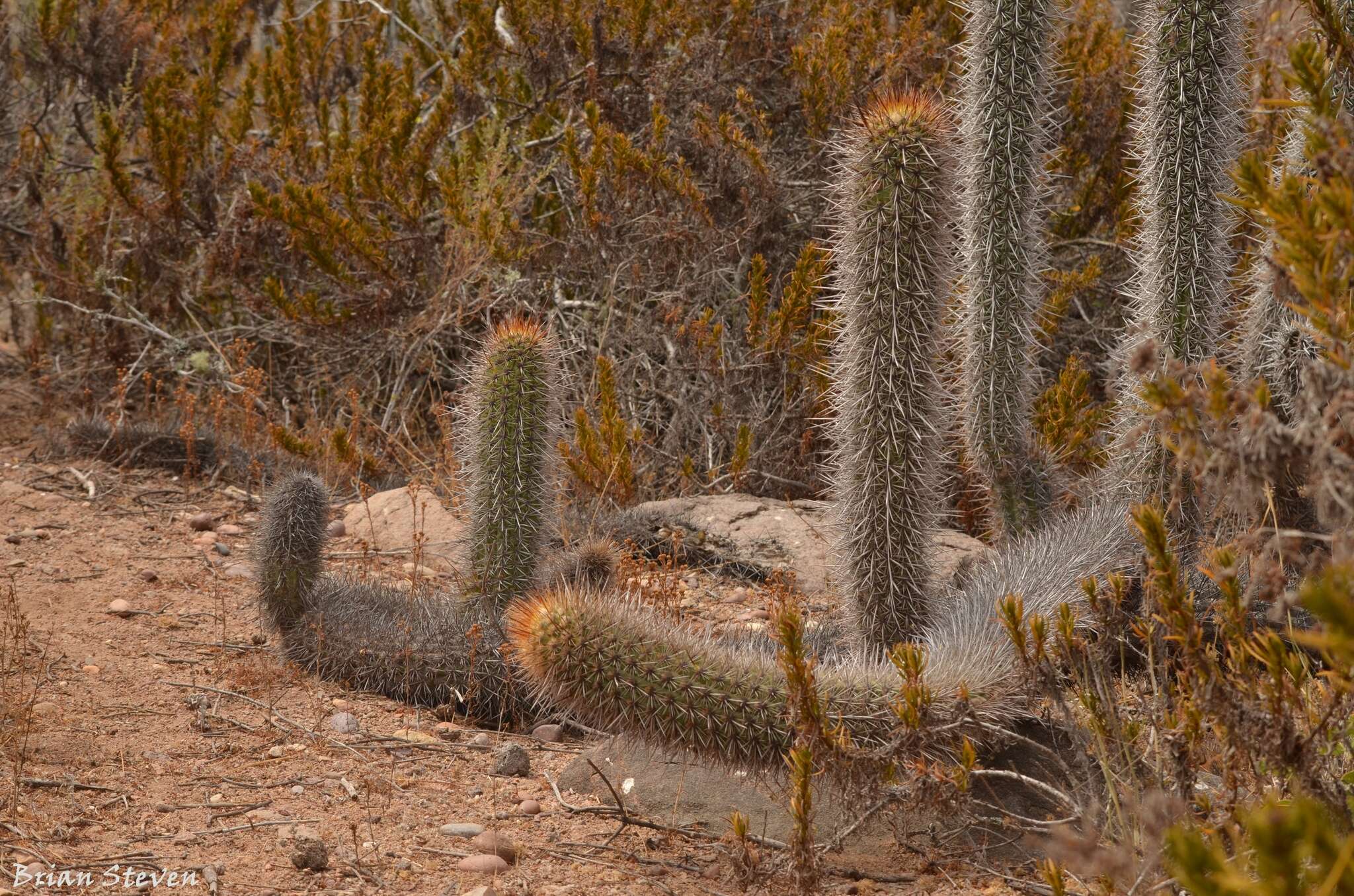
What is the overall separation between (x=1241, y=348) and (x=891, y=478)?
1.37 metres

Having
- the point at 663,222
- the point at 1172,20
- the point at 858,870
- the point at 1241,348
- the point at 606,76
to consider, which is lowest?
the point at 858,870

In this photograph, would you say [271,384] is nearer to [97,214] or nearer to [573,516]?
[97,214]

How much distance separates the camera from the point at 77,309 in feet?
22.1

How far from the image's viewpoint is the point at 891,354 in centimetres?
344

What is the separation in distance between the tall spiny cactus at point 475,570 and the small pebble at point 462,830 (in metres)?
0.80

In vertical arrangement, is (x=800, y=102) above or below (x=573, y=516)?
above

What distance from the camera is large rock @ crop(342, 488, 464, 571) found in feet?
16.9

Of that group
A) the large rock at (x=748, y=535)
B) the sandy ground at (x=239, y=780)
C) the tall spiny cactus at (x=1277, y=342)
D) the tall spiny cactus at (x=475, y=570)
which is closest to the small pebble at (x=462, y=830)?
the sandy ground at (x=239, y=780)

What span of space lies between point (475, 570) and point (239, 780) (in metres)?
1.04

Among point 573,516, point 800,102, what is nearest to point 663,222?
point 800,102

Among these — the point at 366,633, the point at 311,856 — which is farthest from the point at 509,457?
the point at 311,856

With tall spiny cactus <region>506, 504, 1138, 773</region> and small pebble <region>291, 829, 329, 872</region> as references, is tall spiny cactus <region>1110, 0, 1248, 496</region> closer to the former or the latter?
tall spiny cactus <region>506, 504, 1138, 773</region>

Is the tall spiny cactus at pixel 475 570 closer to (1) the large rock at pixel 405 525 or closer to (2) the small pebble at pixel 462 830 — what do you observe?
(2) the small pebble at pixel 462 830

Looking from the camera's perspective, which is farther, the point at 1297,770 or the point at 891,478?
the point at 891,478
